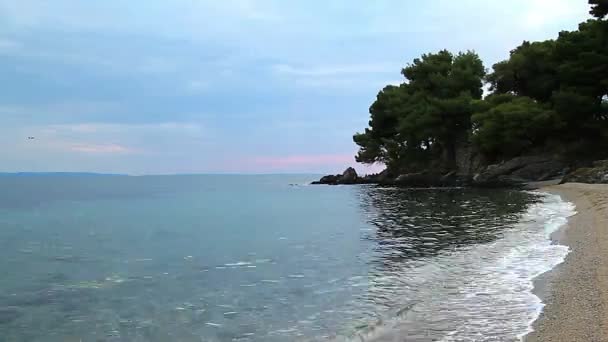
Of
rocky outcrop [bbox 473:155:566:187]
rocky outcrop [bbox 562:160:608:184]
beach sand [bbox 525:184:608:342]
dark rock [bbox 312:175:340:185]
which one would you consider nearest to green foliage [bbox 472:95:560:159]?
rocky outcrop [bbox 473:155:566:187]

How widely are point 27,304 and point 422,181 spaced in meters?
63.1

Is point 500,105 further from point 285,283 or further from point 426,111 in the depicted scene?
point 285,283

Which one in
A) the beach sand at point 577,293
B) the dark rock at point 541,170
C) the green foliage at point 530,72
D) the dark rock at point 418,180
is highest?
the green foliage at point 530,72

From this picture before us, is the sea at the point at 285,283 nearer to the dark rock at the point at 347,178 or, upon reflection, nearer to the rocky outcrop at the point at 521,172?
the rocky outcrop at the point at 521,172

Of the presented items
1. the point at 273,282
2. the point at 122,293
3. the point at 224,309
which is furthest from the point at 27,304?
the point at 273,282

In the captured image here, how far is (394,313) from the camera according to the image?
887cm

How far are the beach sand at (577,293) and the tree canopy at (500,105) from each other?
4133 cm

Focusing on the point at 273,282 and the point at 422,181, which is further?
the point at 422,181

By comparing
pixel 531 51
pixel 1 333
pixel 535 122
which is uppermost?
pixel 531 51

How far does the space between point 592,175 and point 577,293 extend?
3804 cm

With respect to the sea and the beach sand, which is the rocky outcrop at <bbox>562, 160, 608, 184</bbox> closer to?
the sea

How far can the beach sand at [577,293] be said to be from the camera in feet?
21.8

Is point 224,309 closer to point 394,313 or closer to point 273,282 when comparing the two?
point 273,282

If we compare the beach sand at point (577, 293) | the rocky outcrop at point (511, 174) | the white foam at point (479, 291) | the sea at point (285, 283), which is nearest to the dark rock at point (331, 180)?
the rocky outcrop at point (511, 174)
